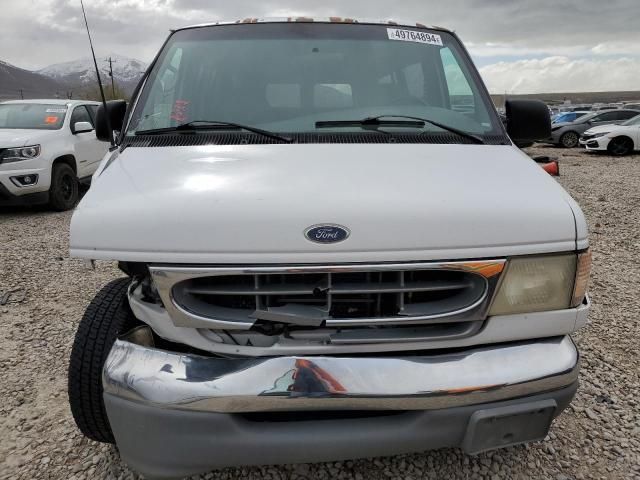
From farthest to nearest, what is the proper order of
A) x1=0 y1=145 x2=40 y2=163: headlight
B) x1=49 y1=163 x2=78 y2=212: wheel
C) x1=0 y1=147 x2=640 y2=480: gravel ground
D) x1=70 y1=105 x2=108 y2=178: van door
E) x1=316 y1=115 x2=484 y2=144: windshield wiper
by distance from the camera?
1. x1=70 y1=105 x2=108 y2=178: van door
2. x1=49 y1=163 x2=78 y2=212: wheel
3. x1=0 y1=145 x2=40 y2=163: headlight
4. x1=316 y1=115 x2=484 y2=144: windshield wiper
5. x1=0 y1=147 x2=640 y2=480: gravel ground

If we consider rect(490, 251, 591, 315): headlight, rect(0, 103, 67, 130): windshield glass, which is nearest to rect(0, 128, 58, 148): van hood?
rect(0, 103, 67, 130): windshield glass

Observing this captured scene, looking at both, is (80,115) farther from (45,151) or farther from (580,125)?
(580,125)

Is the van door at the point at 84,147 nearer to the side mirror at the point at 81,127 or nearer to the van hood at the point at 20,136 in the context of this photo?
the side mirror at the point at 81,127

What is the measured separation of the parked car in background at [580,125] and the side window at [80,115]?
55.8 ft

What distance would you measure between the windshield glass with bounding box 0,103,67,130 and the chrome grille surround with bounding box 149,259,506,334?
7.50 metres

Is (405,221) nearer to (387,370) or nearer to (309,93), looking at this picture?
(387,370)

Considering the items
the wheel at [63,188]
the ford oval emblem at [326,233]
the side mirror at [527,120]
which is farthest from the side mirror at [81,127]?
the ford oval emblem at [326,233]

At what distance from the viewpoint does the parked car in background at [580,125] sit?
63.4 feet

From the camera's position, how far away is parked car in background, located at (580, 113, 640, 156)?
15.9 m

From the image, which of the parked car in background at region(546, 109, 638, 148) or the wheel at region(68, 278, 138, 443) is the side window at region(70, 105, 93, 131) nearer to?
the wheel at region(68, 278, 138, 443)

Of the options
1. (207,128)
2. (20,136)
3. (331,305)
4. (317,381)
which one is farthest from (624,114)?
(317,381)

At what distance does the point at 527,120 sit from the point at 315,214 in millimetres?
1779

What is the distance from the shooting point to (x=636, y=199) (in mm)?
8633

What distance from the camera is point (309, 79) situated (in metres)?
2.64
